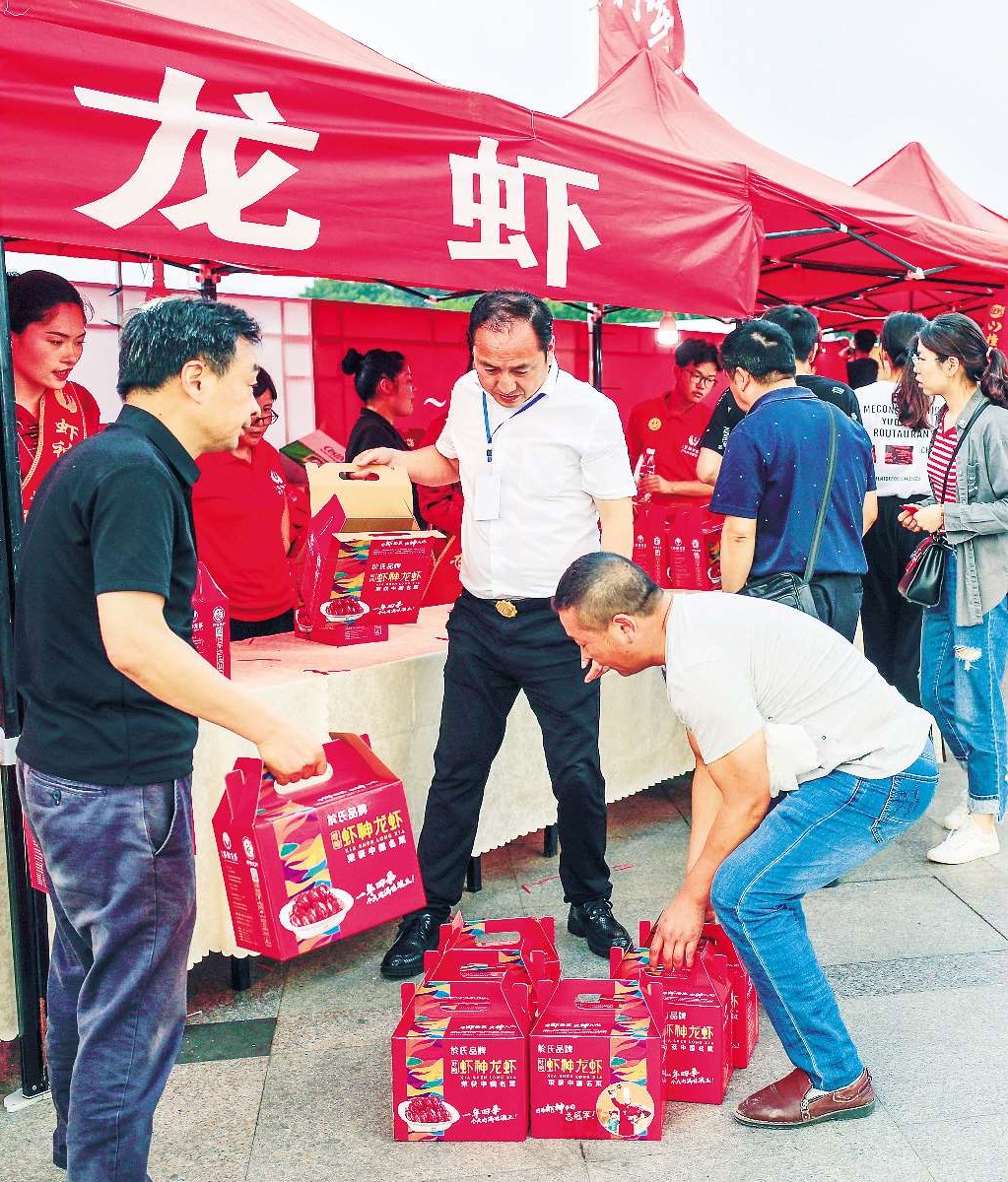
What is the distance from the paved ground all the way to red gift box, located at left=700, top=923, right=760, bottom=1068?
0.05m

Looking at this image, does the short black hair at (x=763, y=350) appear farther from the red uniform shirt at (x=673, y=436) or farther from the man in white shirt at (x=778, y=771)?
the red uniform shirt at (x=673, y=436)

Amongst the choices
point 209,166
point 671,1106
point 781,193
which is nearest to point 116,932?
point 671,1106

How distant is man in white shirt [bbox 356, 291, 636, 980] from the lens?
2.90m

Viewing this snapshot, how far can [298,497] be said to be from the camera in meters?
3.96

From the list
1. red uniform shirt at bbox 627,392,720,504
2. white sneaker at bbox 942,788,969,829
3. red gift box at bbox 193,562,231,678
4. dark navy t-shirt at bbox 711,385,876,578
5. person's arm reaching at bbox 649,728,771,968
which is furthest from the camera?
red uniform shirt at bbox 627,392,720,504

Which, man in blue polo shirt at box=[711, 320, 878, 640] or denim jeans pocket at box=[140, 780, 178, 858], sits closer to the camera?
denim jeans pocket at box=[140, 780, 178, 858]

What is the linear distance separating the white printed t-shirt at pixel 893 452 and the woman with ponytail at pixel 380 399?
185 centimetres

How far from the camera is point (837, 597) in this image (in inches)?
129

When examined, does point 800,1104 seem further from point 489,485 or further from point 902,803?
point 489,485

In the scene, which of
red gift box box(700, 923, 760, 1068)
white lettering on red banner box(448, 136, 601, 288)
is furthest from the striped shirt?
red gift box box(700, 923, 760, 1068)

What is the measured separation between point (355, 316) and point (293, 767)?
6.00m

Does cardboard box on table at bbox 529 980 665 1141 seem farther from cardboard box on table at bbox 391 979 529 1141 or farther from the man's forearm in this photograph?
the man's forearm

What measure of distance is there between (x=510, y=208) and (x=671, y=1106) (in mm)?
2220

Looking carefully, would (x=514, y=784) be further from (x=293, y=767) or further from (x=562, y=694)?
(x=293, y=767)
